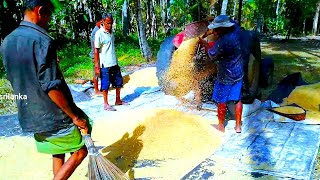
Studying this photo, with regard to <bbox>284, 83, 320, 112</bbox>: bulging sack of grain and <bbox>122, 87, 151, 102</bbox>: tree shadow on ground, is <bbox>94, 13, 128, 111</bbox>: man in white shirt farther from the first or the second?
<bbox>284, 83, 320, 112</bbox>: bulging sack of grain

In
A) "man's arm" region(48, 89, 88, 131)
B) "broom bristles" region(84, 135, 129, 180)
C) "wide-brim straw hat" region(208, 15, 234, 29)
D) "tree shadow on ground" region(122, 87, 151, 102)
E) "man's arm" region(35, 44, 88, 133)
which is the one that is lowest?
"tree shadow on ground" region(122, 87, 151, 102)

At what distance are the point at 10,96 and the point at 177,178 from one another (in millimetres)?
3895

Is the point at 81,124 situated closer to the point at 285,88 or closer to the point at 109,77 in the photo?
the point at 109,77

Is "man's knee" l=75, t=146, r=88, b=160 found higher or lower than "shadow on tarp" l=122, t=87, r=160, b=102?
higher

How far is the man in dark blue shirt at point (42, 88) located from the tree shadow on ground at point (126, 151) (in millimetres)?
896

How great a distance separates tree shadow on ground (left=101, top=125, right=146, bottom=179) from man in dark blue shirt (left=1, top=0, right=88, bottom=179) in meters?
0.90

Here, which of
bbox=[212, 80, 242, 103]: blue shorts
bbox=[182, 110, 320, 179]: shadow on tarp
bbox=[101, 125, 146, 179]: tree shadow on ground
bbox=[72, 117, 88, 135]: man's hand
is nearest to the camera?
bbox=[72, 117, 88, 135]: man's hand

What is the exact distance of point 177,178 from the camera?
2932mm

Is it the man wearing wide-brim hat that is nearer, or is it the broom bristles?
the broom bristles

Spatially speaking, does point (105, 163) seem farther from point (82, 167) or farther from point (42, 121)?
point (82, 167)

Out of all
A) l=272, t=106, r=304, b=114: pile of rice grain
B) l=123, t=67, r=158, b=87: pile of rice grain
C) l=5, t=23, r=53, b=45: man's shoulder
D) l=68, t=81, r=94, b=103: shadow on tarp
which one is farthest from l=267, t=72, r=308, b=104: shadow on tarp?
l=5, t=23, r=53, b=45: man's shoulder

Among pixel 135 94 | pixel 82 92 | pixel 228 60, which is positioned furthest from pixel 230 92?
pixel 82 92

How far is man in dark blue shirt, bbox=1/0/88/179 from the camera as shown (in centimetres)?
201

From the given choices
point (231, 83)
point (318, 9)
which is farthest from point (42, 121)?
point (318, 9)
